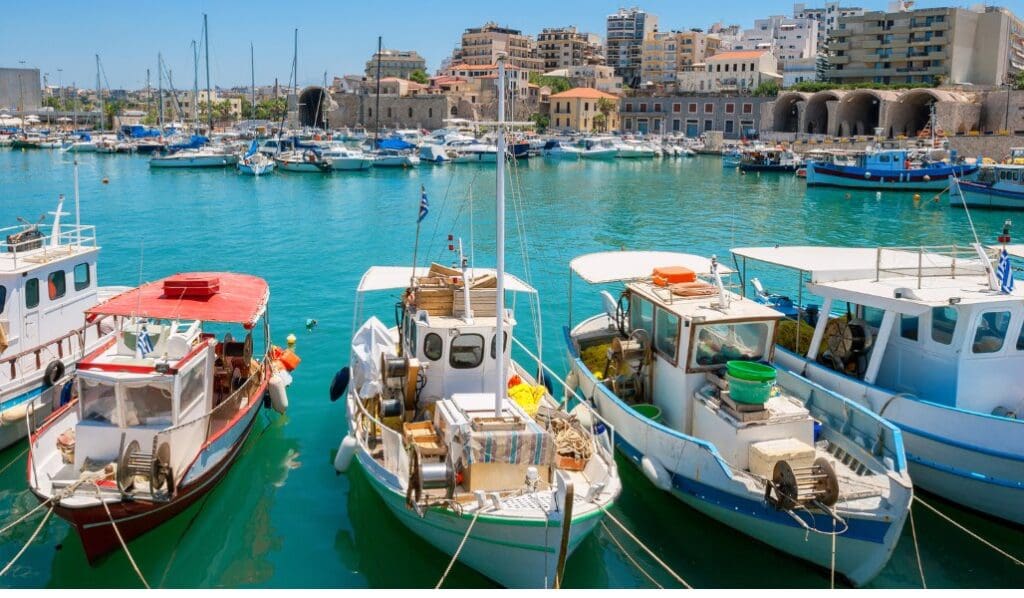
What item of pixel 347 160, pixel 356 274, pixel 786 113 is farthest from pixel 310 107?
pixel 356 274

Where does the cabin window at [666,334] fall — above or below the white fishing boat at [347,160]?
below

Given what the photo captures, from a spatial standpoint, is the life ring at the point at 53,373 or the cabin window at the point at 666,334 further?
the life ring at the point at 53,373

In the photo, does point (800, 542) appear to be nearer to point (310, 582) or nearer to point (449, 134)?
point (310, 582)

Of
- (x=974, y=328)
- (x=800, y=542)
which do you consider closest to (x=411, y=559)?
(x=800, y=542)

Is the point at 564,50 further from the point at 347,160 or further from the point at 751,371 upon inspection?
the point at 751,371

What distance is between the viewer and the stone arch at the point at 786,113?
331 ft

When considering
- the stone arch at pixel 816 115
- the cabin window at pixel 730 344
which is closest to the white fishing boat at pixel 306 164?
the stone arch at pixel 816 115

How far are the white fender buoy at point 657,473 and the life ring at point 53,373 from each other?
31.8ft

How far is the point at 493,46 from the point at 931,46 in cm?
7487

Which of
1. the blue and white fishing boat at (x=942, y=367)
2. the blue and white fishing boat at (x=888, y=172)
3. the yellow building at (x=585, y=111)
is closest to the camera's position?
the blue and white fishing boat at (x=942, y=367)

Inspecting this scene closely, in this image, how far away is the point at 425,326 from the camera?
11797 mm

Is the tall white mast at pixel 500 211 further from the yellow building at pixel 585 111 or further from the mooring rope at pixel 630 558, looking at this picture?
the yellow building at pixel 585 111

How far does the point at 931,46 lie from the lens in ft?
322

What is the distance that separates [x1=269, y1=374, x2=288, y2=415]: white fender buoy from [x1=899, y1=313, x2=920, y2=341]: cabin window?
9.97 metres
